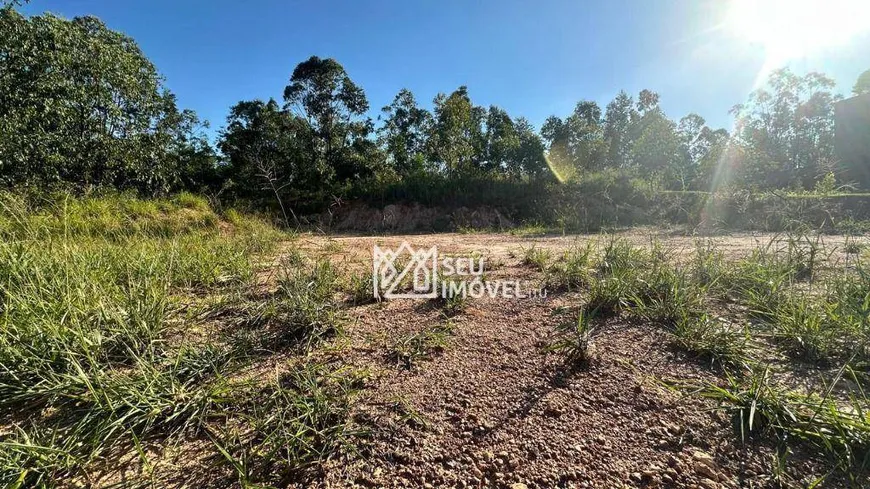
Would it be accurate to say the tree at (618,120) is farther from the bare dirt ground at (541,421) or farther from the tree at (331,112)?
the bare dirt ground at (541,421)

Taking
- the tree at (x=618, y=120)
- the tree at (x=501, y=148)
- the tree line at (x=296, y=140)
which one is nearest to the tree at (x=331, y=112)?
the tree line at (x=296, y=140)

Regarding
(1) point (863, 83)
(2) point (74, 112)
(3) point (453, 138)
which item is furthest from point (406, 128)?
(1) point (863, 83)

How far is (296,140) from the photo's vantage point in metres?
12.8

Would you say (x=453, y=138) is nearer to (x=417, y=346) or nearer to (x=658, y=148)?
(x=658, y=148)

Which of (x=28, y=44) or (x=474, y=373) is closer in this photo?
(x=474, y=373)

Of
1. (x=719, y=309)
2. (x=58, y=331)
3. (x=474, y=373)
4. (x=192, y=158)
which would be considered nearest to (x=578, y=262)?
(x=719, y=309)

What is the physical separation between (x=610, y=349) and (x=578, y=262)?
113 centimetres

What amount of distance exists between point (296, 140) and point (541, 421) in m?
14.1

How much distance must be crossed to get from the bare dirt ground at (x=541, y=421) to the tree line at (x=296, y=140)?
1.77 m

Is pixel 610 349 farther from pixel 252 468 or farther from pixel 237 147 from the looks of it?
pixel 237 147

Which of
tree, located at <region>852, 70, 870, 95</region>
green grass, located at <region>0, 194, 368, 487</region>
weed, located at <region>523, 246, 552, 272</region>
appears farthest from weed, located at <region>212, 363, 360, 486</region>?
tree, located at <region>852, 70, 870, 95</region>

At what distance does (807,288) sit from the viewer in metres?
1.96

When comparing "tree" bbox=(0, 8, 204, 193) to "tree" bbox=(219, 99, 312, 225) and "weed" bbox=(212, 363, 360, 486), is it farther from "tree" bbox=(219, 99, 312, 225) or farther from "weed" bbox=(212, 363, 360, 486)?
"weed" bbox=(212, 363, 360, 486)

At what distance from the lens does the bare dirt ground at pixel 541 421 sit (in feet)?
2.99
